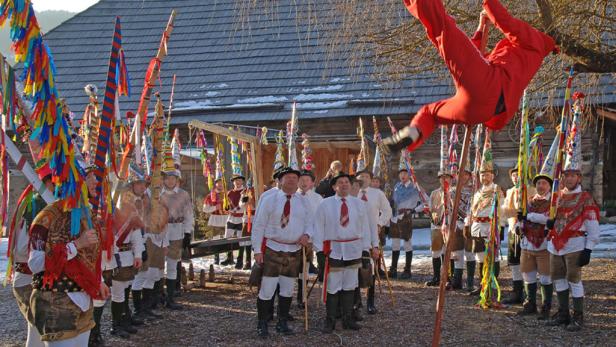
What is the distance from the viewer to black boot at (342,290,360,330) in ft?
24.6

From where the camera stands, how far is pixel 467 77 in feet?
13.0

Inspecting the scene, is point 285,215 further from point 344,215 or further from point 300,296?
point 300,296

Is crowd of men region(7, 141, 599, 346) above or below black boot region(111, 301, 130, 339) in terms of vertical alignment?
above

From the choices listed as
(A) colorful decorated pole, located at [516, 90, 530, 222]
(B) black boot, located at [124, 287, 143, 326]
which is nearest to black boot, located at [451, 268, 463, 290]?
(A) colorful decorated pole, located at [516, 90, 530, 222]

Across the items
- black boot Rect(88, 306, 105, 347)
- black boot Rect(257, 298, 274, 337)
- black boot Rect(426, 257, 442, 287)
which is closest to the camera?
black boot Rect(88, 306, 105, 347)

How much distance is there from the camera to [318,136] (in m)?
17.1

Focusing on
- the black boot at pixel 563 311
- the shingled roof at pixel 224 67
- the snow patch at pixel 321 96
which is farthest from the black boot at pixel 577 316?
the snow patch at pixel 321 96

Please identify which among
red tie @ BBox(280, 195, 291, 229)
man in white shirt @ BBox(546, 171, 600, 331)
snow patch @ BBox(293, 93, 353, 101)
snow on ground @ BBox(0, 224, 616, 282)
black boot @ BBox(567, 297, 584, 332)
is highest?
snow patch @ BBox(293, 93, 353, 101)

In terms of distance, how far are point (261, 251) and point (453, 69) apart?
13.0ft

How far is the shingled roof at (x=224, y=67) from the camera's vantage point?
1770 centimetres

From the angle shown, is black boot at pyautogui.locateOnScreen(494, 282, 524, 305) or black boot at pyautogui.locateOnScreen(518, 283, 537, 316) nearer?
black boot at pyautogui.locateOnScreen(518, 283, 537, 316)

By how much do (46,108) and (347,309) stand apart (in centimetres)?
448

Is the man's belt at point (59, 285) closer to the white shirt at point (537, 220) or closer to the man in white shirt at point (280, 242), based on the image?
the man in white shirt at point (280, 242)

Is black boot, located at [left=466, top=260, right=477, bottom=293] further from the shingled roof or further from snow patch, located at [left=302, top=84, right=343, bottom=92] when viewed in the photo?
snow patch, located at [left=302, top=84, right=343, bottom=92]
